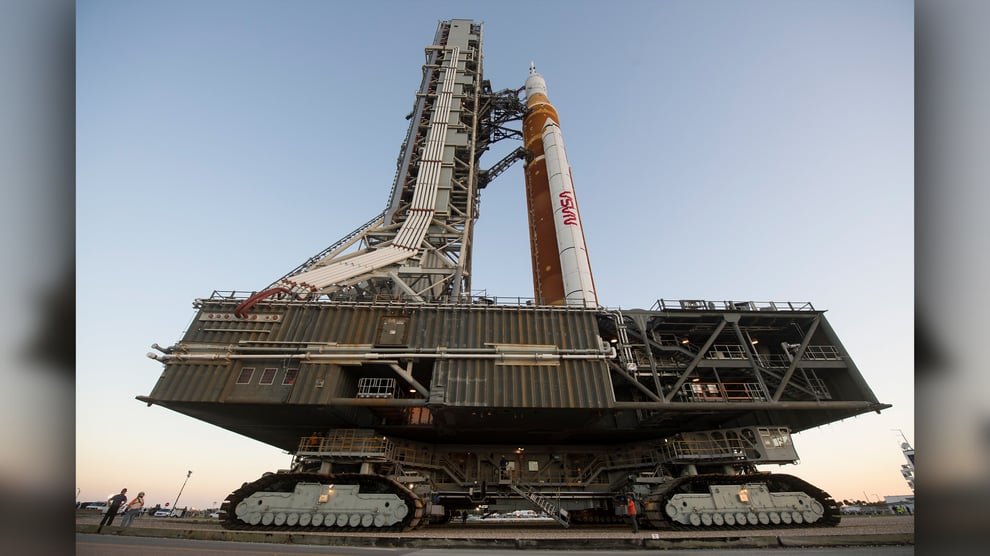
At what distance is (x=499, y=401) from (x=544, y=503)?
6004 millimetres

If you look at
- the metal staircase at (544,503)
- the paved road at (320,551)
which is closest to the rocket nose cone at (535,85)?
the metal staircase at (544,503)

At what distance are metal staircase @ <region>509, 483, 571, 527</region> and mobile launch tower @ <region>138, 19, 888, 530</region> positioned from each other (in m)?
0.12

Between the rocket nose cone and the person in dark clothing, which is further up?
the rocket nose cone

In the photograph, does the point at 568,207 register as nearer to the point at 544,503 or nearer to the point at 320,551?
the point at 544,503

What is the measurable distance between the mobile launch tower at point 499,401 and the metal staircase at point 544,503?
0.12 m

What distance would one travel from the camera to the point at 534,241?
3331 centimetres

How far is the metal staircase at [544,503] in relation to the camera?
1759cm

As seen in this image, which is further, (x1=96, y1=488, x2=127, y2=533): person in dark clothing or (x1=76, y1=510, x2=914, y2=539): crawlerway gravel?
(x1=96, y1=488, x2=127, y2=533): person in dark clothing

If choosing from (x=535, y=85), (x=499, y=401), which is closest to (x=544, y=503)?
(x=499, y=401)

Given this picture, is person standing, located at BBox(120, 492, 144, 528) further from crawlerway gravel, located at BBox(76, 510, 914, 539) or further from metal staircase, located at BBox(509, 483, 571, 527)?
metal staircase, located at BBox(509, 483, 571, 527)

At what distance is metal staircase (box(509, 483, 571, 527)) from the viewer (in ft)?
57.7

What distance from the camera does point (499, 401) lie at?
16125mm

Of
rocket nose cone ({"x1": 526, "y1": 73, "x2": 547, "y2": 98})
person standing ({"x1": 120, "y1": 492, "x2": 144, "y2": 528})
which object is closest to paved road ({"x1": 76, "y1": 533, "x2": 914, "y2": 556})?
person standing ({"x1": 120, "y1": 492, "x2": 144, "y2": 528})
